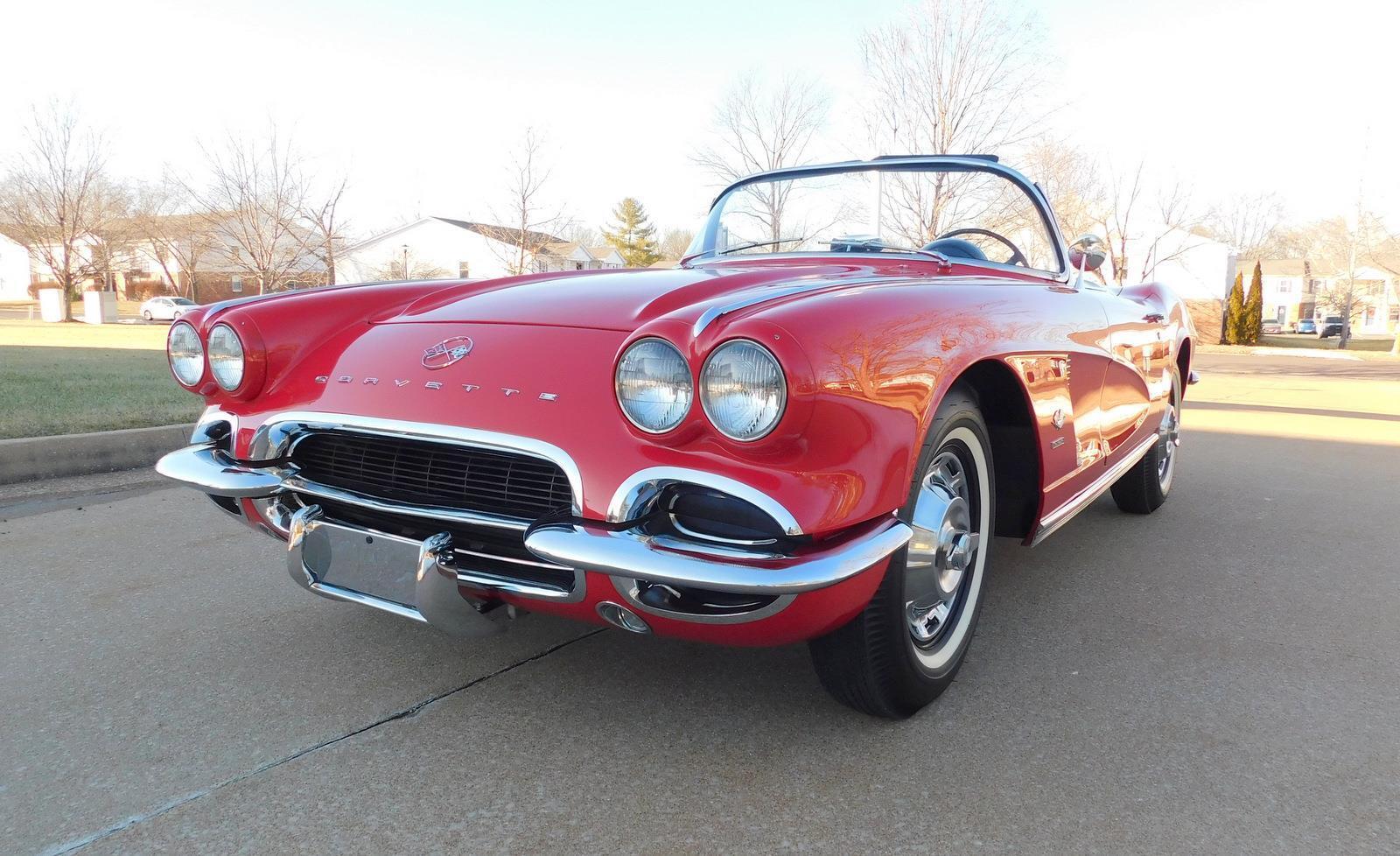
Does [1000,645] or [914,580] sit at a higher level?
[914,580]

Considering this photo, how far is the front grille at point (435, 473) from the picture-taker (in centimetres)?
190

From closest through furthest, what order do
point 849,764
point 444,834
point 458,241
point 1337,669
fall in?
1. point 444,834
2. point 849,764
3. point 1337,669
4. point 458,241

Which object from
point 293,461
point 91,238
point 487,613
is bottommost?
point 487,613

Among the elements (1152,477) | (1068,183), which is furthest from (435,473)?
(1068,183)

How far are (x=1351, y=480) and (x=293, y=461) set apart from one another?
5.55m

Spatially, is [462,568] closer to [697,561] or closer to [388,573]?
[388,573]

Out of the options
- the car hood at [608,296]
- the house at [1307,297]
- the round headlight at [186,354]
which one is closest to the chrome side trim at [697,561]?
the car hood at [608,296]

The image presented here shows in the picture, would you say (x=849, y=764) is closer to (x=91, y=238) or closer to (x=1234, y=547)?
(x=1234, y=547)

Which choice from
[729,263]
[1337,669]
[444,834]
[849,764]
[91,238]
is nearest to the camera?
[444,834]

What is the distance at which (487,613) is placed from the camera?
202cm

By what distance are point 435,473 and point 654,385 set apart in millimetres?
579

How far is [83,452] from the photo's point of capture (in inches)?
188

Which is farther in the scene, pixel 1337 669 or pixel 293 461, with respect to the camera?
pixel 1337 669

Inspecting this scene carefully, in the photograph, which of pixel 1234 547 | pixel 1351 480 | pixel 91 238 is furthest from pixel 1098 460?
pixel 91 238
